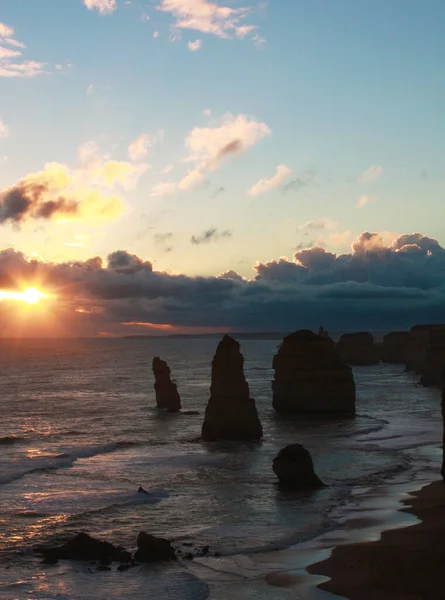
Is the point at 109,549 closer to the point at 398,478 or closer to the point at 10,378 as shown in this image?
the point at 398,478

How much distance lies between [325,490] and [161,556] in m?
12.7

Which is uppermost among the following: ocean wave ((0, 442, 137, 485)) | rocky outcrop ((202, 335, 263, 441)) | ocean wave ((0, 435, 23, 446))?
rocky outcrop ((202, 335, 263, 441))

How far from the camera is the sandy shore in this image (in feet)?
62.0

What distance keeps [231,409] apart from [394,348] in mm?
143005

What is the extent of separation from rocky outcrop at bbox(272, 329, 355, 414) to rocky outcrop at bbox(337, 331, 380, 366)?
10525cm

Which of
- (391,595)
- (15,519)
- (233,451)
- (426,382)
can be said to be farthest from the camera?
(426,382)

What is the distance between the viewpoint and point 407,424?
60.9 m

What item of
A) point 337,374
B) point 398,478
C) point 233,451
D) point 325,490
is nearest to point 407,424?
point 337,374

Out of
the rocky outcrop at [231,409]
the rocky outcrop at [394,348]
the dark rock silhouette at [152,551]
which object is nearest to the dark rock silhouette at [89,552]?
the dark rock silhouette at [152,551]

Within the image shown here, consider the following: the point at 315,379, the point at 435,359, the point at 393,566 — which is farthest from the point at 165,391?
the point at 393,566

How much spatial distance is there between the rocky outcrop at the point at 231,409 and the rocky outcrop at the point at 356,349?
124 metres

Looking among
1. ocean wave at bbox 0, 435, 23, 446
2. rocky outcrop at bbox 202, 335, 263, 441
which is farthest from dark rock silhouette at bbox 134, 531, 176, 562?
ocean wave at bbox 0, 435, 23, 446

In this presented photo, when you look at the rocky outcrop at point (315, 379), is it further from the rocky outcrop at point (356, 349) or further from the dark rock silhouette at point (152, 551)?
the rocky outcrop at point (356, 349)

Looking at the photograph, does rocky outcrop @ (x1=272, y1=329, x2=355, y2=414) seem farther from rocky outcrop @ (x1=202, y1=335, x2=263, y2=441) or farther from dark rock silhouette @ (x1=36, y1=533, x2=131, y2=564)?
dark rock silhouette @ (x1=36, y1=533, x2=131, y2=564)
